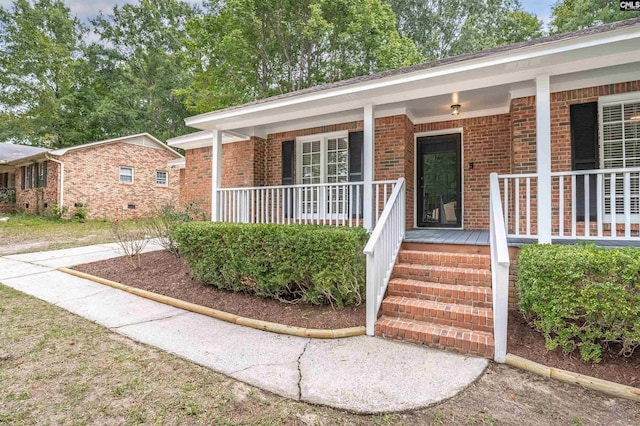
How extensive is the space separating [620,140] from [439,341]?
4.56 metres

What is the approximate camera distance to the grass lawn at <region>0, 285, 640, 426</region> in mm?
2348

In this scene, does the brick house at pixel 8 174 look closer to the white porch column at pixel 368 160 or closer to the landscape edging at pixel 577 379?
the white porch column at pixel 368 160

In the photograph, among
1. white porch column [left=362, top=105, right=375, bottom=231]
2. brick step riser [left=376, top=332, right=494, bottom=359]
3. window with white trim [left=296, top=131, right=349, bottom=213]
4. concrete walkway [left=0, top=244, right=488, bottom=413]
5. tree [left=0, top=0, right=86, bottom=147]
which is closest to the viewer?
concrete walkway [left=0, top=244, right=488, bottom=413]

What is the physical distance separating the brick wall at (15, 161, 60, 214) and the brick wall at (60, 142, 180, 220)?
0.74 m

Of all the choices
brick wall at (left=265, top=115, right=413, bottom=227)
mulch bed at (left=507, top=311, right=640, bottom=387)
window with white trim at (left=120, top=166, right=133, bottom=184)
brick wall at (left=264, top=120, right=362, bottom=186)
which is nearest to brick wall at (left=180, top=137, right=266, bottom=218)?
brick wall at (left=264, top=120, right=362, bottom=186)

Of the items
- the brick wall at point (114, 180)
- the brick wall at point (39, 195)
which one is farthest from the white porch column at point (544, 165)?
the brick wall at point (39, 195)

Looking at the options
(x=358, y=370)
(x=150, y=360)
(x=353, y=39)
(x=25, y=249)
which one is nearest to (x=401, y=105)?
(x=358, y=370)

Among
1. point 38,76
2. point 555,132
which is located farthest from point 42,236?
point 38,76

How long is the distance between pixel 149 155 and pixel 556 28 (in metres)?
23.9

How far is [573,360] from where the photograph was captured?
10.1ft

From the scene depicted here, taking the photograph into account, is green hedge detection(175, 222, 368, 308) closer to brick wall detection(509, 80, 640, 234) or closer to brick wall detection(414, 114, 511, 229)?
brick wall detection(509, 80, 640, 234)

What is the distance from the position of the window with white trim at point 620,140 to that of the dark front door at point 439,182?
7.84 ft

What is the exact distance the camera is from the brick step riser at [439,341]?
10.7 ft

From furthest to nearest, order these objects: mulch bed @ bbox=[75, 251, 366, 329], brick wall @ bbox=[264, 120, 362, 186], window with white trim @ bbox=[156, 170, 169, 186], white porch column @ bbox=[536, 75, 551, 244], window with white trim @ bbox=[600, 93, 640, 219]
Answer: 1. window with white trim @ bbox=[156, 170, 169, 186]
2. brick wall @ bbox=[264, 120, 362, 186]
3. window with white trim @ bbox=[600, 93, 640, 219]
4. white porch column @ bbox=[536, 75, 551, 244]
5. mulch bed @ bbox=[75, 251, 366, 329]
